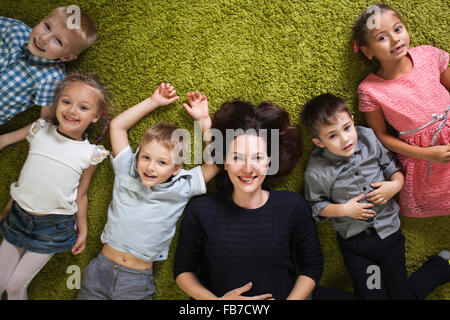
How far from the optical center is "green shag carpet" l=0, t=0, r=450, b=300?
142cm

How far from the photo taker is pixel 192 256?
4.43ft

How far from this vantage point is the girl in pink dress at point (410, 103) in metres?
1.30

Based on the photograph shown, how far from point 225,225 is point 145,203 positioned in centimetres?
34

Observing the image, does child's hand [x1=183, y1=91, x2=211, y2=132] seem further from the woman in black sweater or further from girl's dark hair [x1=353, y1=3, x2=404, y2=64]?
girl's dark hair [x1=353, y1=3, x2=404, y2=64]

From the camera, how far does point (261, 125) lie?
129 centimetres

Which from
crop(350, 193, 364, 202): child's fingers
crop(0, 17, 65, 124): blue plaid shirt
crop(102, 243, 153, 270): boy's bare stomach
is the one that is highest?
crop(0, 17, 65, 124): blue plaid shirt

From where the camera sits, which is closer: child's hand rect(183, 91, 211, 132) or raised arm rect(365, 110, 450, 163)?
raised arm rect(365, 110, 450, 163)

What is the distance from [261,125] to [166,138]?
39 centimetres

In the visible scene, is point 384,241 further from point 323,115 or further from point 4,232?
point 4,232

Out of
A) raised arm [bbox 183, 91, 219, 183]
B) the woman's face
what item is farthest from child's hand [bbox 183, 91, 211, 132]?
the woman's face

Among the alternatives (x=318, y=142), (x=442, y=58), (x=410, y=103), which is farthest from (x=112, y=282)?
(x=442, y=58)

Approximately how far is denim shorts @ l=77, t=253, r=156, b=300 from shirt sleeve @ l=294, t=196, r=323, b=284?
2.15 ft

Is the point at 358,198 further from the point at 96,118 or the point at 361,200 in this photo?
the point at 96,118
